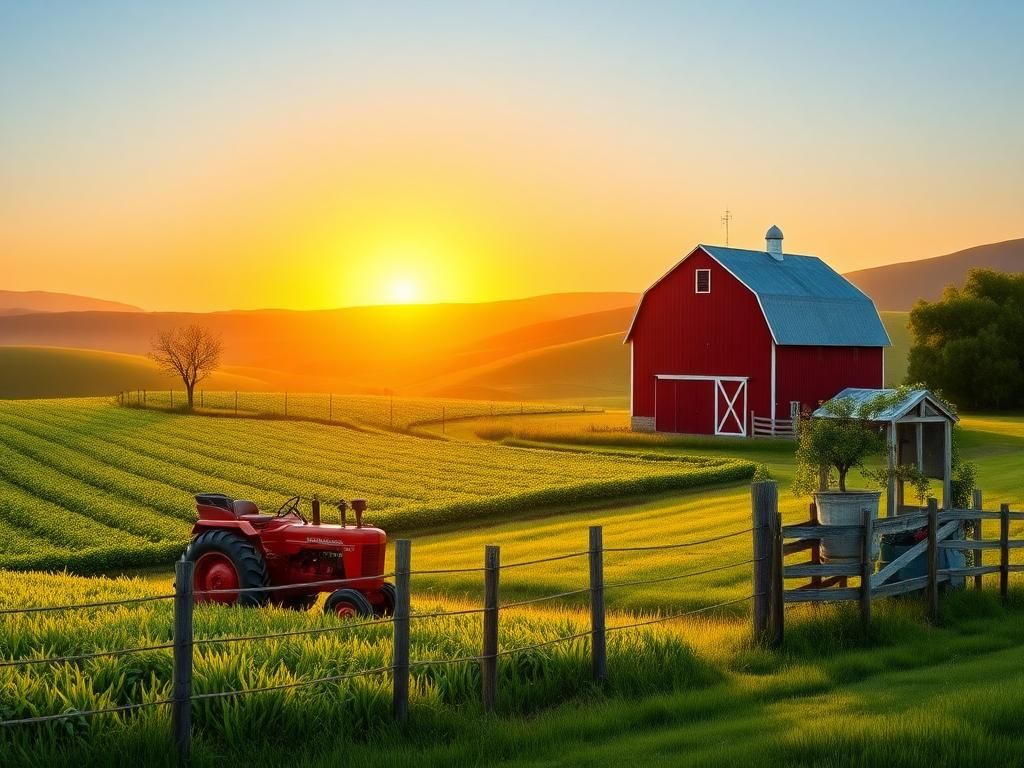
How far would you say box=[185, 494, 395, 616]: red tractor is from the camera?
1598 centimetres

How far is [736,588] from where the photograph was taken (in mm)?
19953

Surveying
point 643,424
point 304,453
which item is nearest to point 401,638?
point 304,453

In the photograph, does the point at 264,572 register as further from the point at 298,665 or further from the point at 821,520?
the point at 821,520

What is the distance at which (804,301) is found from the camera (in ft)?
172

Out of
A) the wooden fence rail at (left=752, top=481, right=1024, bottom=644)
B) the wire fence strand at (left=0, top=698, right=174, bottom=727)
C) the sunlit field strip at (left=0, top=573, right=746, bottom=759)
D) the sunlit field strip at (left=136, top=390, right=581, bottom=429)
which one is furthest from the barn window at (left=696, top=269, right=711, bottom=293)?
the wire fence strand at (left=0, top=698, right=174, bottom=727)

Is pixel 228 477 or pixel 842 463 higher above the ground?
pixel 842 463

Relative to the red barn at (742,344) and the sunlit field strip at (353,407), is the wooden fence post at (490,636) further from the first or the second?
the sunlit field strip at (353,407)

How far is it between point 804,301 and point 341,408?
2713cm

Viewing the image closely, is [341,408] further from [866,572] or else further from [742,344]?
[866,572]

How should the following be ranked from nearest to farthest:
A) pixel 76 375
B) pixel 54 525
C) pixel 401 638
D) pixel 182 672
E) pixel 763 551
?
1. pixel 182 672
2. pixel 401 638
3. pixel 763 551
4. pixel 54 525
5. pixel 76 375

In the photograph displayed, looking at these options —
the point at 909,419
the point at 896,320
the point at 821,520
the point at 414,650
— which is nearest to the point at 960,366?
the point at 909,419

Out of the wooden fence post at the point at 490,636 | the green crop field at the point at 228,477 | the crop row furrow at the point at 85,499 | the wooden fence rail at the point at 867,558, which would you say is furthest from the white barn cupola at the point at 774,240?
the wooden fence post at the point at 490,636

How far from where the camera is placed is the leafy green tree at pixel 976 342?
72250mm

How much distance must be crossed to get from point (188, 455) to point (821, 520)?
1261 inches
